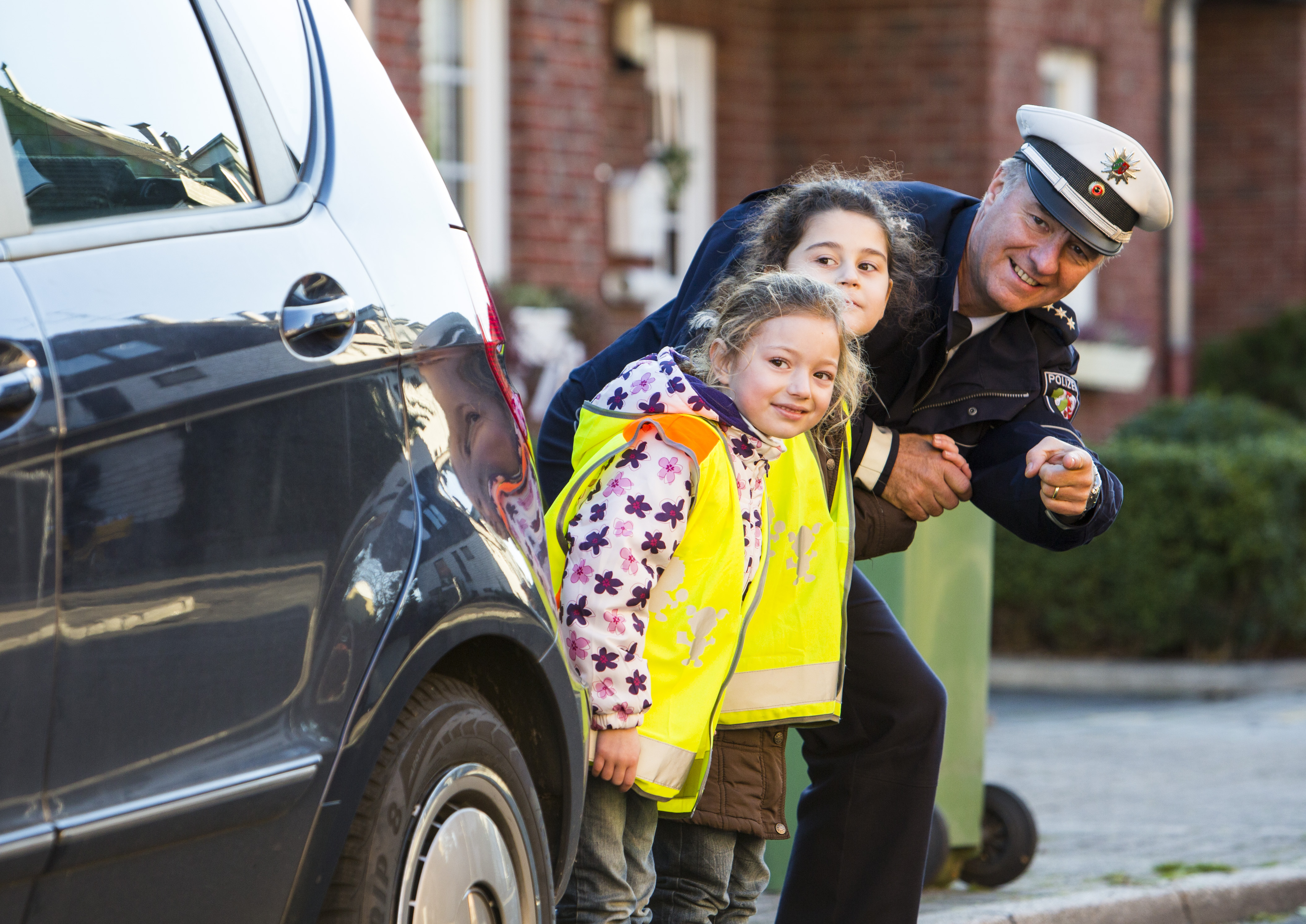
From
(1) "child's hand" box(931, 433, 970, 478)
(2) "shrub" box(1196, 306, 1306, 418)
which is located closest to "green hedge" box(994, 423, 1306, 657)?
(2) "shrub" box(1196, 306, 1306, 418)

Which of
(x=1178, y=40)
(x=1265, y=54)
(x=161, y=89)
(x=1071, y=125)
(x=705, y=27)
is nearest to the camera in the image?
(x=161, y=89)

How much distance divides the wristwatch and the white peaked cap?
0.44m

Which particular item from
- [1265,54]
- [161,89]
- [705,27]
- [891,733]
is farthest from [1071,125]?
[1265,54]

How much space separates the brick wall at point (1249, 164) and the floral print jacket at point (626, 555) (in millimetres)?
14503

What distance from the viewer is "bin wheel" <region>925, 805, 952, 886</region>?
15.5 ft

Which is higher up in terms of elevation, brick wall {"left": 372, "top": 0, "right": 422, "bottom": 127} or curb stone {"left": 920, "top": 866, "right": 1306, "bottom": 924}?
brick wall {"left": 372, "top": 0, "right": 422, "bottom": 127}

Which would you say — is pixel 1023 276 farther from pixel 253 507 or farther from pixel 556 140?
pixel 556 140

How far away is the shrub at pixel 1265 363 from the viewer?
15273 millimetres

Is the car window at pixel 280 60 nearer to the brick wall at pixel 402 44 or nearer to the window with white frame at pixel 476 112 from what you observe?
the brick wall at pixel 402 44

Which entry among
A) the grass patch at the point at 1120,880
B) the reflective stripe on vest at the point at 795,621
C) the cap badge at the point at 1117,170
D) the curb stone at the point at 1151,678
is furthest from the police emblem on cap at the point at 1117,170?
the curb stone at the point at 1151,678

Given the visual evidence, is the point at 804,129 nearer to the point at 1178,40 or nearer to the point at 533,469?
the point at 1178,40

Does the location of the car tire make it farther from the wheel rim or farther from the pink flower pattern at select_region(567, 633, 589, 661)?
the pink flower pattern at select_region(567, 633, 589, 661)

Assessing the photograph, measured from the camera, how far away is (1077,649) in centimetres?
1015

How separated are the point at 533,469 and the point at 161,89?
87 cm
